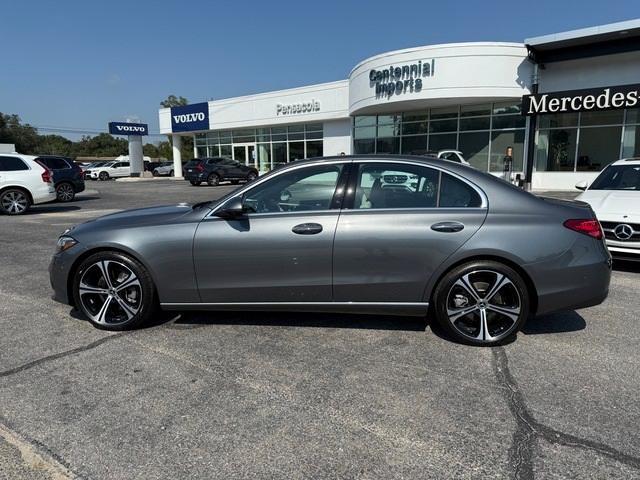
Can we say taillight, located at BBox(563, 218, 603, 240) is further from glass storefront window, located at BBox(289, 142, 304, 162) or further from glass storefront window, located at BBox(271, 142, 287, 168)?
glass storefront window, located at BBox(271, 142, 287, 168)

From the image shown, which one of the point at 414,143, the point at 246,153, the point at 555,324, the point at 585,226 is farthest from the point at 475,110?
the point at 585,226

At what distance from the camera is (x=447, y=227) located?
3.75 m

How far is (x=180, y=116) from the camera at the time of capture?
38688 mm

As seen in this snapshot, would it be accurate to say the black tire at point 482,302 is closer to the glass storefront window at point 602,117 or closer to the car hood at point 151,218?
the car hood at point 151,218

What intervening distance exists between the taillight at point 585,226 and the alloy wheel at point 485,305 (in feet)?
2.19

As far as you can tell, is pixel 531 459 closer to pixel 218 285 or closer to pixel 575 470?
pixel 575 470

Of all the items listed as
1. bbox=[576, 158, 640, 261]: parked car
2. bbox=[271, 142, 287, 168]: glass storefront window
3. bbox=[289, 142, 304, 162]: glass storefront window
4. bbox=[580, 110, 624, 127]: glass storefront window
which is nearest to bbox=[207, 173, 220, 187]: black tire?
Answer: bbox=[289, 142, 304, 162]: glass storefront window

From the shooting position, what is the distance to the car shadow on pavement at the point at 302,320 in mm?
4305

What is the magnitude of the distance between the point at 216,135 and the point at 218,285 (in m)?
36.1

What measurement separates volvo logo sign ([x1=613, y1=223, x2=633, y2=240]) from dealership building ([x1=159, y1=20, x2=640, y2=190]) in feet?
39.3

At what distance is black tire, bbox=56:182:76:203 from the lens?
17.4 meters

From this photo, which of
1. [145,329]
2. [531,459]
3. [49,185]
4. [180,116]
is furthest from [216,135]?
[531,459]

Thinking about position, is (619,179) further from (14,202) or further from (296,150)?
(296,150)

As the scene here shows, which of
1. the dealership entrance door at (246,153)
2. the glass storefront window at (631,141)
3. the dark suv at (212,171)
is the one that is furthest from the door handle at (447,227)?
the dealership entrance door at (246,153)
